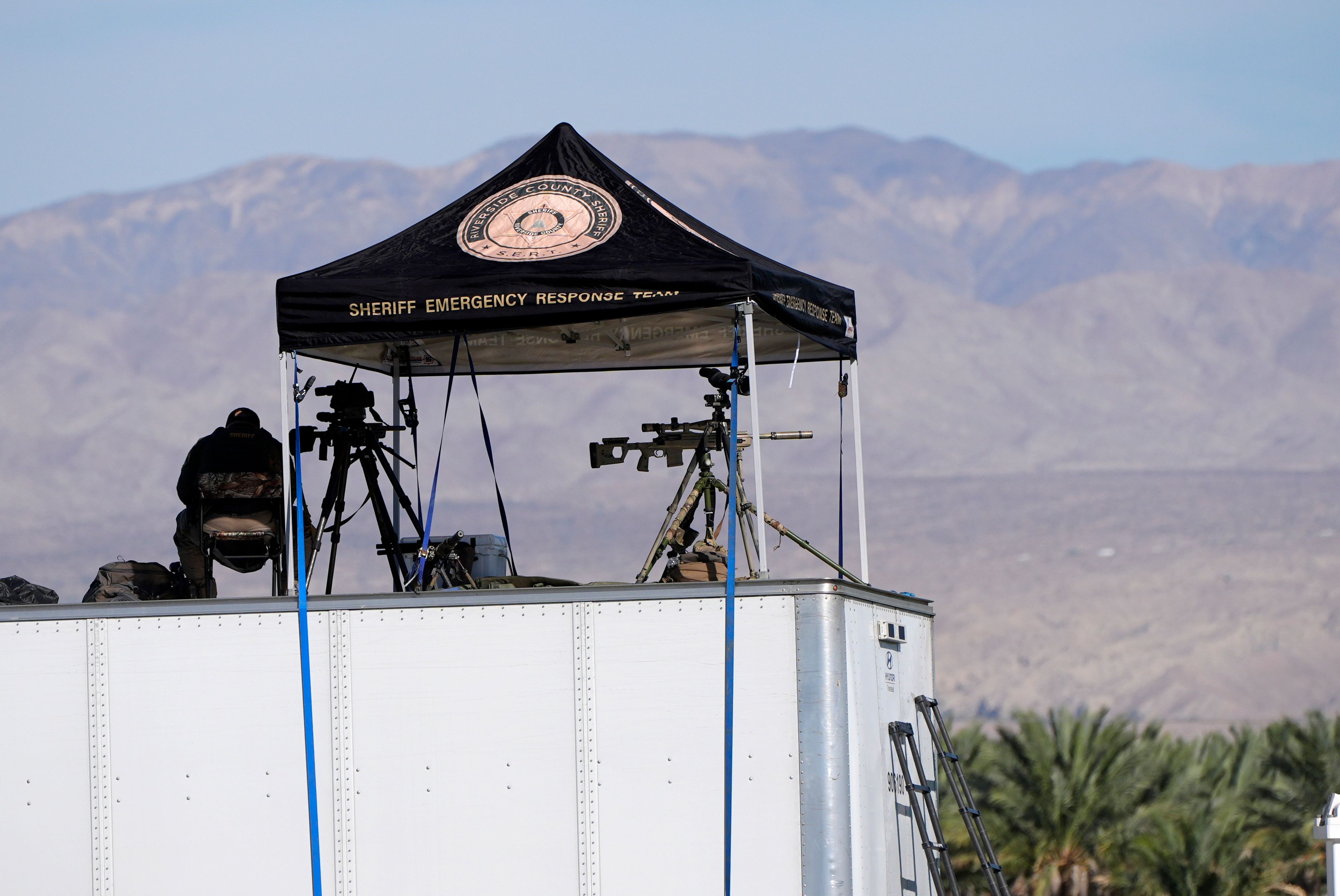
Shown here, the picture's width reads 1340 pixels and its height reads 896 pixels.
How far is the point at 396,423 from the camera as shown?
45.8 feet

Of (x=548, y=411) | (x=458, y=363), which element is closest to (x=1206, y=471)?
(x=548, y=411)

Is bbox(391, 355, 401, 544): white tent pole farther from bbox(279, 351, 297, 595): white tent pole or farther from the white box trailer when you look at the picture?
the white box trailer

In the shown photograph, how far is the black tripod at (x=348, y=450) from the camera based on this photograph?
40.7ft

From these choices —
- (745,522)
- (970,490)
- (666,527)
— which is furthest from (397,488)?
(970,490)

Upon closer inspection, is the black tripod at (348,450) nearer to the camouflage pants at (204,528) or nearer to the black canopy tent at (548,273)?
the black canopy tent at (548,273)

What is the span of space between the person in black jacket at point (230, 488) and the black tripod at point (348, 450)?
1.58 feet

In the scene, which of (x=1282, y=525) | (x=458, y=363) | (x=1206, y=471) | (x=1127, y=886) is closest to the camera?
(x=458, y=363)

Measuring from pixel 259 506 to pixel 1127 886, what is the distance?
2838 centimetres

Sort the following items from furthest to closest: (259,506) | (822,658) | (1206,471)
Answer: (1206,471) < (259,506) < (822,658)

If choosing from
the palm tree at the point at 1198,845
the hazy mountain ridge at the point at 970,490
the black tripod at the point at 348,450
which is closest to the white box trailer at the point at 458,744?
the black tripod at the point at 348,450

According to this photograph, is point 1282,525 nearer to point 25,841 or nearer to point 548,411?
point 548,411

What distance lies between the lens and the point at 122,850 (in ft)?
32.9

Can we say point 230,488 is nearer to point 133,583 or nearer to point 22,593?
point 133,583

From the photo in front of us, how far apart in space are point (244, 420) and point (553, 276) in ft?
8.01
